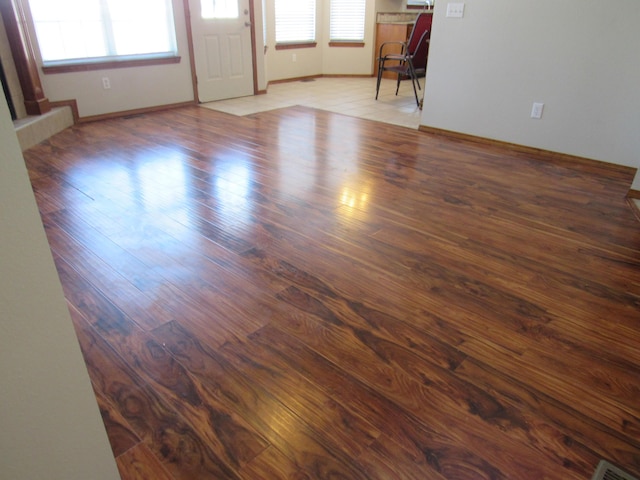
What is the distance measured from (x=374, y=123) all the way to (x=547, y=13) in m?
1.74

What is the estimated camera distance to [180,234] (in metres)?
2.21

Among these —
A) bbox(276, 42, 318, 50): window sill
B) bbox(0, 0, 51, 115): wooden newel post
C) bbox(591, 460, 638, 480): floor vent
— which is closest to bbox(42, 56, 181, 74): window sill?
bbox(0, 0, 51, 115): wooden newel post

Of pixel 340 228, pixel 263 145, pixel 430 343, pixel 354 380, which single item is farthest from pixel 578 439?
pixel 263 145

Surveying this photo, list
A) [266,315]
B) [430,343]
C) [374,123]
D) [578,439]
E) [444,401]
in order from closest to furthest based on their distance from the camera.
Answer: [578,439], [444,401], [430,343], [266,315], [374,123]

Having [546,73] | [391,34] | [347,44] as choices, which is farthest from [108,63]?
[391,34]

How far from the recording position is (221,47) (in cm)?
515

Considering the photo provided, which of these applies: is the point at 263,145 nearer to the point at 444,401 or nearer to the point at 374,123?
the point at 374,123

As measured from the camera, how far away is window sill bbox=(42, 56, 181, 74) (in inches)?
158

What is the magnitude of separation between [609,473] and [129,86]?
492 centimetres

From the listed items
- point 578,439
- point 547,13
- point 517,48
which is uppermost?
point 547,13

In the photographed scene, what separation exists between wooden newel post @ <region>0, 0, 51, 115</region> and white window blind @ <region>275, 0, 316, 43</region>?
3.79m

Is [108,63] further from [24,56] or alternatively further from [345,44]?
[345,44]

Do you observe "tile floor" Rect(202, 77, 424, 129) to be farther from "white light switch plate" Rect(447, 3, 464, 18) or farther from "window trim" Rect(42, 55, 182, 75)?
"white light switch plate" Rect(447, 3, 464, 18)

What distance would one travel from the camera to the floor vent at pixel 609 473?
1063mm
